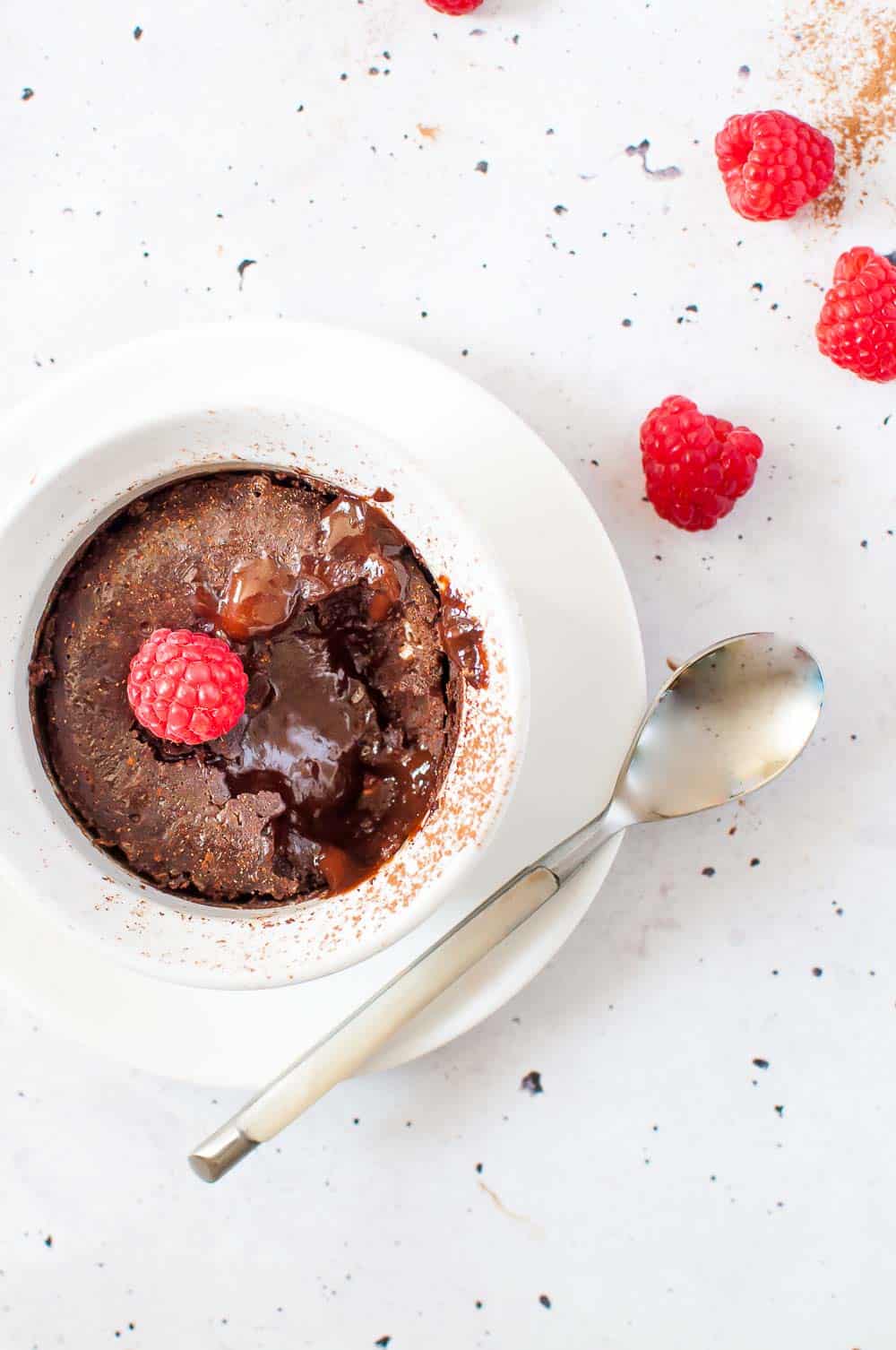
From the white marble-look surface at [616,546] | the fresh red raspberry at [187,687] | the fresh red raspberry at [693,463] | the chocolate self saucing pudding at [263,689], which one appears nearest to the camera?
the fresh red raspberry at [187,687]

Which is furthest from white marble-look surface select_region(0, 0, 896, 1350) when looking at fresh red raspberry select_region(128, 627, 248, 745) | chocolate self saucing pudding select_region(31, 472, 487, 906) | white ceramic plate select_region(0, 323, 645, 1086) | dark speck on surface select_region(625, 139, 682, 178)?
fresh red raspberry select_region(128, 627, 248, 745)

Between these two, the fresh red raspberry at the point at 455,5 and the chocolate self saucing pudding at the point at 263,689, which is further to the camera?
the fresh red raspberry at the point at 455,5

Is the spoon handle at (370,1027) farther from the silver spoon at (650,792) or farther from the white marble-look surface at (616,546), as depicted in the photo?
the white marble-look surface at (616,546)

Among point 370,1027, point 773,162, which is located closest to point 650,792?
point 370,1027

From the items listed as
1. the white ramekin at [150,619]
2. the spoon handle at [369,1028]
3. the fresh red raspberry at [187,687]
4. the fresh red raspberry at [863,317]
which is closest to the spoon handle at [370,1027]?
the spoon handle at [369,1028]

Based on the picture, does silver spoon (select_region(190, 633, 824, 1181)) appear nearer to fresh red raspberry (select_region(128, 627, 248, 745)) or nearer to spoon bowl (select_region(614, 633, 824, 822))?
spoon bowl (select_region(614, 633, 824, 822))
